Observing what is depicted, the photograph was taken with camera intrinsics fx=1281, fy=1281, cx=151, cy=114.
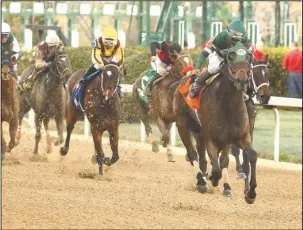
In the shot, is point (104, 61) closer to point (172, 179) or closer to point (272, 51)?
point (172, 179)

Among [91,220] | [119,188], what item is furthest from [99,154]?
[91,220]

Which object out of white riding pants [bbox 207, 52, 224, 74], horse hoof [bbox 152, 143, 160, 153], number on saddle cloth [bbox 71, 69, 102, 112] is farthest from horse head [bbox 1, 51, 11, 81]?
white riding pants [bbox 207, 52, 224, 74]

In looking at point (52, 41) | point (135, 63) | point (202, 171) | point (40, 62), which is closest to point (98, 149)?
point (202, 171)

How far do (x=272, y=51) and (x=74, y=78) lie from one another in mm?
9127

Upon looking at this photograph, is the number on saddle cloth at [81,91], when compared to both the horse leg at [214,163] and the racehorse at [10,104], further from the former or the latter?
the horse leg at [214,163]

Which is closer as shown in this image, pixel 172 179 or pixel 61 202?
pixel 61 202

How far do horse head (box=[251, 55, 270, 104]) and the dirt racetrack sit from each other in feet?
3.59

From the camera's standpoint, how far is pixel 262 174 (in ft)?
53.3

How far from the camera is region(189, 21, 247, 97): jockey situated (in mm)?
11270

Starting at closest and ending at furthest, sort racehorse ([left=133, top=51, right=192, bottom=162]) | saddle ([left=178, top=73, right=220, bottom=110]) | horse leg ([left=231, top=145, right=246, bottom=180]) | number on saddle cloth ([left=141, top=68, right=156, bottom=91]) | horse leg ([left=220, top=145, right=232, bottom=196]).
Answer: saddle ([left=178, top=73, right=220, bottom=110]) < horse leg ([left=220, top=145, right=232, bottom=196]) < horse leg ([left=231, top=145, right=246, bottom=180]) < racehorse ([left=133, top=51, right=192, bottom=162]) < number on saddle cloth ([left=141, top=68, right=156, bottom=91])

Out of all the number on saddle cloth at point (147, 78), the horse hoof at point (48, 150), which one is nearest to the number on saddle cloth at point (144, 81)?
the number on saddle cloth at point (147, 78)

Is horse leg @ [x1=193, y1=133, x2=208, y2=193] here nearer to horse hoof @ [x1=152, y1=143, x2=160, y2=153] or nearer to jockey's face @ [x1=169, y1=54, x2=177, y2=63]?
jockey's face @ [x1=169, y1=54, x2=177, y2=63]

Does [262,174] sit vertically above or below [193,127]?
below

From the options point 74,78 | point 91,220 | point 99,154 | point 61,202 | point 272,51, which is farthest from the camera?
point 272,51
